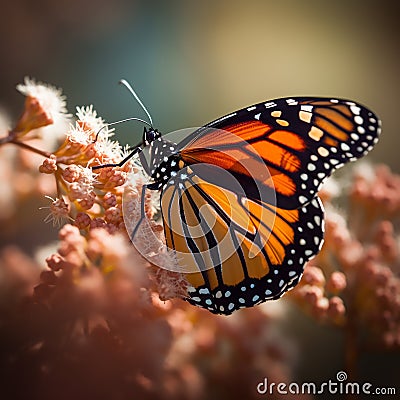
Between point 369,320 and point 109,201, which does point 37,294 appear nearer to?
point 109,201

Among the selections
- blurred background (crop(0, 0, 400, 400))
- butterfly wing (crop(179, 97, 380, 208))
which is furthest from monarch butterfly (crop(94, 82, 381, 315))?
blurred background (crop(0, 0, 400, 400))

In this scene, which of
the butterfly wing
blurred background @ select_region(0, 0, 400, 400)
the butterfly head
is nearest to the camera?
the butterfly wing

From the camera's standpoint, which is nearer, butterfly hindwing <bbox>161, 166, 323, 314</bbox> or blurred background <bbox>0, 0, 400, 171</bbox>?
butterfly hindwing <bbox>161, 166, 323, 314</bbox>

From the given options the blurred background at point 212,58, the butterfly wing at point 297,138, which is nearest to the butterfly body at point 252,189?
the butterfly wing at point 297,138

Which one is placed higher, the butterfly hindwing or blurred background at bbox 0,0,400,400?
blurred background at bbox 0,0,400,400

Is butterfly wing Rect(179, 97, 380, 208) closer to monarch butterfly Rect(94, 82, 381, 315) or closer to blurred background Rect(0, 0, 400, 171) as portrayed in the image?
monarch butterfly Rect(94, 82, 381, 315)

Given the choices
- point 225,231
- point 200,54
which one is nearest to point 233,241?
point 225,231
